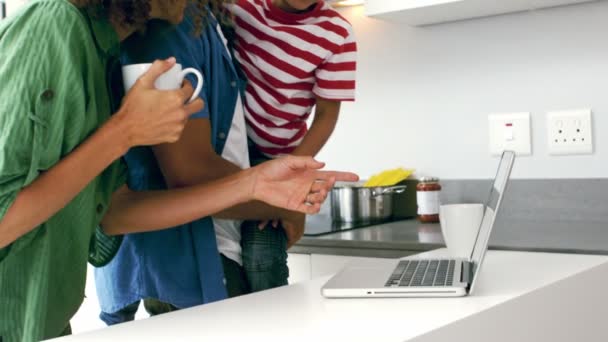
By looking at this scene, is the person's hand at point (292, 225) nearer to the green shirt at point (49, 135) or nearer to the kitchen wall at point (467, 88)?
the green shirt at point (49, 135)

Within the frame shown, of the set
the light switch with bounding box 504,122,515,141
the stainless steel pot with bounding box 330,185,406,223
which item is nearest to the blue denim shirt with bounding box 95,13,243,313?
the stainless steel pot with bounding box 330,185,406,223

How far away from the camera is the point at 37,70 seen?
4.00ft

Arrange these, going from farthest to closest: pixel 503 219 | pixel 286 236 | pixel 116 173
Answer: pixel 503 219 → pixel 286 236 → pixel 116 173

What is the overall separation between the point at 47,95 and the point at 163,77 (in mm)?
186

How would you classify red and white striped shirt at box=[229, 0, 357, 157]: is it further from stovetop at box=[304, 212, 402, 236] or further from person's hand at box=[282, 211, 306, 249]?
stovetop at box=[304, 212, 402, 236]

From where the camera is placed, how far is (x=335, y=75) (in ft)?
5.84

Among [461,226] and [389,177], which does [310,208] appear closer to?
[461,226]

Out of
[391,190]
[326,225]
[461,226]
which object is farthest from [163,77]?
[391,190]

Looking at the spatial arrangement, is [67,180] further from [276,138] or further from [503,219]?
[503,219]

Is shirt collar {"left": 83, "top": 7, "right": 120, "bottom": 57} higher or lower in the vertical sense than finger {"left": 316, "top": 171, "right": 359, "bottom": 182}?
higher

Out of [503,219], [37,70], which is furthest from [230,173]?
[503,219]

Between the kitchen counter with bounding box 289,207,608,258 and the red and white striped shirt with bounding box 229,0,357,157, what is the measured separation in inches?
13.6

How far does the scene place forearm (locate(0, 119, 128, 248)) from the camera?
123 cm

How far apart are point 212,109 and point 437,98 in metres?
1.01
